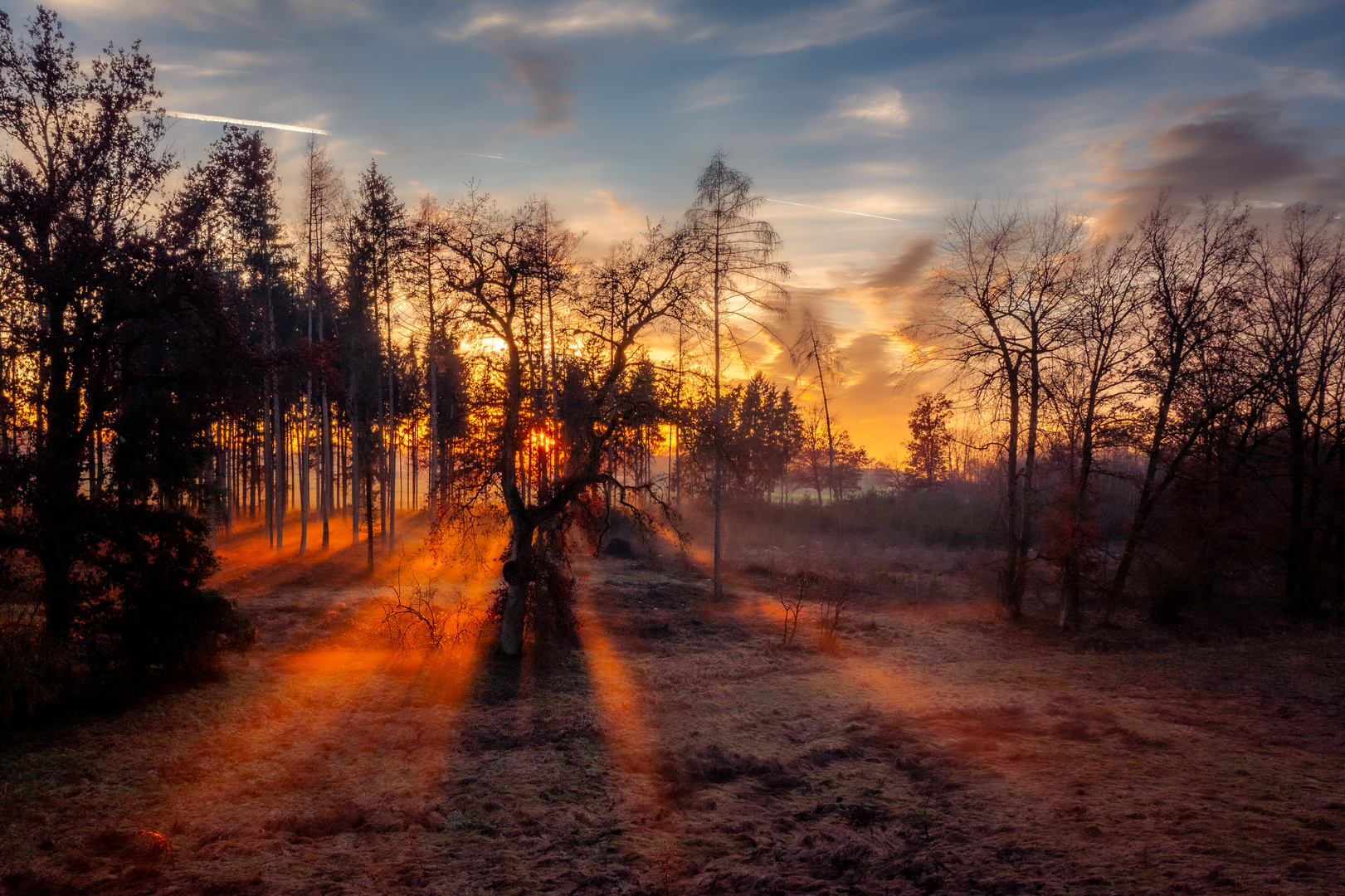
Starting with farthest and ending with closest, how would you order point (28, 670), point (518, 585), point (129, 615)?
point (518, 585), point (129, 615), point (28, 670)

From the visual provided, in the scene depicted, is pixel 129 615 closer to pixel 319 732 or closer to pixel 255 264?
pixel 319 732

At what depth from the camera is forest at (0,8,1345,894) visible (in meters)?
6.98

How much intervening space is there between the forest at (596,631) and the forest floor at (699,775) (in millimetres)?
65

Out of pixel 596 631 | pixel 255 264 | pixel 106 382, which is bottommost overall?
pixel 596 631

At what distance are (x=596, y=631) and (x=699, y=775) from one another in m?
8.91

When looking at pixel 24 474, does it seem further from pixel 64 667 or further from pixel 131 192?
pixel 131 192

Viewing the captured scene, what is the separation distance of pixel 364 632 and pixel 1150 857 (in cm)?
1624

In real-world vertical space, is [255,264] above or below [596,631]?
above

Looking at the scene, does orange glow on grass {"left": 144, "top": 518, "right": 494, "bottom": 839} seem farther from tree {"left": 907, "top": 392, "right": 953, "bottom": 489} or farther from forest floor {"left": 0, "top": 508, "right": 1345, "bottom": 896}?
tree {"left": 907, "top": 392, "right": 953, "bottom": 489}

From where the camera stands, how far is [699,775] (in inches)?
358

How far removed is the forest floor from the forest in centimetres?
7

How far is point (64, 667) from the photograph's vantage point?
10.0 metres

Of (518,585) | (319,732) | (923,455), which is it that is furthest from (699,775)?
(923,455)

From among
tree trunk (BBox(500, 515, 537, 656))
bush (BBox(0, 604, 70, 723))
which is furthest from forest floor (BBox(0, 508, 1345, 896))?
tree trunk (BBox(500, 515, 537, 656))
